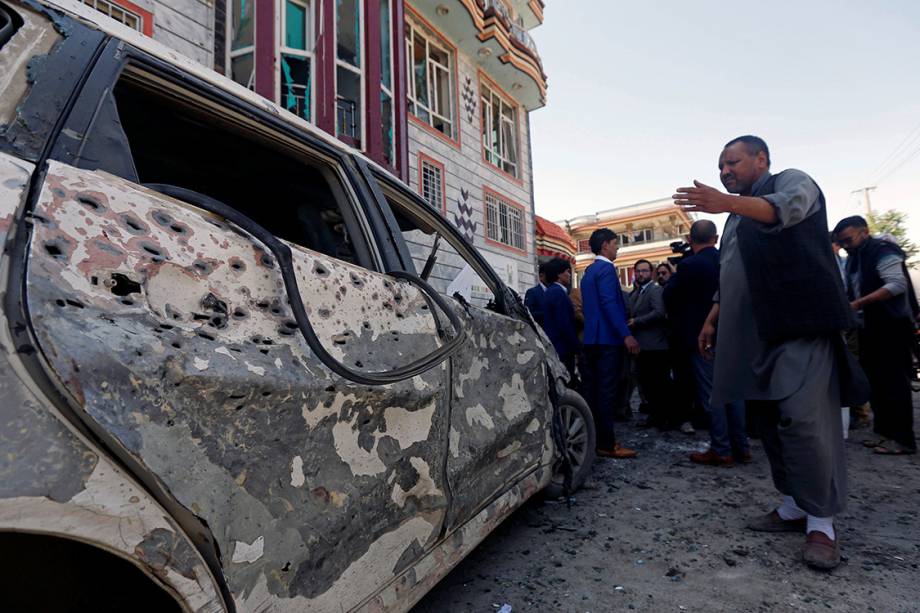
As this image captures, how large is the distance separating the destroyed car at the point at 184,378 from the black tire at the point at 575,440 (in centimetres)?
134

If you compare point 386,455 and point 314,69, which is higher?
point 314,69

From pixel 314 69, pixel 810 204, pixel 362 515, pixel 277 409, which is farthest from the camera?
pixel 314 69

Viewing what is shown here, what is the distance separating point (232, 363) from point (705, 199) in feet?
6.21

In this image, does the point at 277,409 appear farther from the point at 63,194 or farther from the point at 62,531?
the point at 63,194

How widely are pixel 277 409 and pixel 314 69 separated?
6988mm

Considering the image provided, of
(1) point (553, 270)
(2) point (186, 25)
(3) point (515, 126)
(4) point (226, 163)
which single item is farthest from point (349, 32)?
(3) point (515, 126)

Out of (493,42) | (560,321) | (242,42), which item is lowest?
(560,321)

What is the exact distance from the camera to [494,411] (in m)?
1.89

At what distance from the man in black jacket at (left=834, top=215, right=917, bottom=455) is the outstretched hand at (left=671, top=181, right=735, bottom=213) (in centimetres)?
251

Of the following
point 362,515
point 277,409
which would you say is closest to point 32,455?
point 277,409

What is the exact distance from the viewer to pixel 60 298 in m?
0.76

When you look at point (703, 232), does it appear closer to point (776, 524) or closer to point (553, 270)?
point (553, 270)

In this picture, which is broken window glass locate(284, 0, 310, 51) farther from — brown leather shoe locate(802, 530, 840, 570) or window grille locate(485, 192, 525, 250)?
brown leather shoe locate(802, 530, 840, 570)

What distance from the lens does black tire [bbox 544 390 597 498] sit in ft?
9.36
